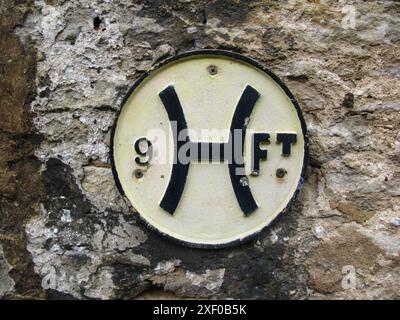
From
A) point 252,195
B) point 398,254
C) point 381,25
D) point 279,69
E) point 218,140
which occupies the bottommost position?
point 398,254

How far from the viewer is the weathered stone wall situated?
4.21 feet

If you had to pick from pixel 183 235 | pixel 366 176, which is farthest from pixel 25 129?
pixel 366 176

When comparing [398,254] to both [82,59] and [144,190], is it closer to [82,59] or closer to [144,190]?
[144,190]

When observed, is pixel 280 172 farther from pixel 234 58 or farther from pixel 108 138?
pixel 108 138

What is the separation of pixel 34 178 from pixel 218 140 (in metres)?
0.45

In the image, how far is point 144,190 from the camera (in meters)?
1.27

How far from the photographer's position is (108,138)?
129cm

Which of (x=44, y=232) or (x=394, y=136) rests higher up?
(x=394, y=136)

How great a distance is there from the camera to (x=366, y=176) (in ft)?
4.26

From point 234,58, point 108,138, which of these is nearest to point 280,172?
point 234,58

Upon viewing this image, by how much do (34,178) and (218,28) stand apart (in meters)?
0.57

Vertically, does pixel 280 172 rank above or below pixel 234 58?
below

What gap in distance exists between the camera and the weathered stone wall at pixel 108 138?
128cm

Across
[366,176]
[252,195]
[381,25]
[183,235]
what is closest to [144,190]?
[183,235]
